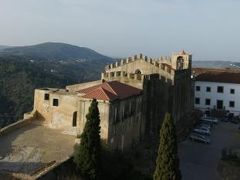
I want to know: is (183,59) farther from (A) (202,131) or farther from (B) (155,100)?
(B) (155,100)

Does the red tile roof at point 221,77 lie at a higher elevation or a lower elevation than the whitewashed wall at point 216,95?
higher

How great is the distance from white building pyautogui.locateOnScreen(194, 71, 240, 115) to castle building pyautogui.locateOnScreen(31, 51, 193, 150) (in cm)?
1182

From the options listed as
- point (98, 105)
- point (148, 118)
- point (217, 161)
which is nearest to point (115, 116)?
point (98, 105)

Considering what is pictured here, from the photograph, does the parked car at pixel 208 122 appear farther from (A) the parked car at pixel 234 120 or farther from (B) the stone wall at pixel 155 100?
(B) the stone wall at pixel 155 100

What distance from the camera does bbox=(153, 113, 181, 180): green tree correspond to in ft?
96.8

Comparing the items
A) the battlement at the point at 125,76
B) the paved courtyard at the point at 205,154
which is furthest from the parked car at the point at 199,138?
the battlement at the point at 125,76

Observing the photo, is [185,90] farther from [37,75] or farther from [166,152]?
[37,75]

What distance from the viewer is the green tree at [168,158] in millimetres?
29500

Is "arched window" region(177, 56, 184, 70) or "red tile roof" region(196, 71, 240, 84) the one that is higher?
"arched window" region(177, 56, 184, 70)

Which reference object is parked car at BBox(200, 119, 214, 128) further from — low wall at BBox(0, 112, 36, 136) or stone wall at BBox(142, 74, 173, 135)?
low wall at BBox(0, 112, 36, 136)

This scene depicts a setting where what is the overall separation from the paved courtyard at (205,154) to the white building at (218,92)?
9400 mm

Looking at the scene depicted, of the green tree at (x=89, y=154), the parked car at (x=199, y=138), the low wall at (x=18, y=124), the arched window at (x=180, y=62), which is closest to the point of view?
the green tree at (x=89, y=154)

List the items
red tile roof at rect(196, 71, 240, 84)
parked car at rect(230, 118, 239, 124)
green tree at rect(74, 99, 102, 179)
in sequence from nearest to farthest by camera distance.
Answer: green tree at rect(74, 99, 102, 179), parked car at rect(230, 118, 239, 124), red tile roof at rect(196, 71, 240, 84)

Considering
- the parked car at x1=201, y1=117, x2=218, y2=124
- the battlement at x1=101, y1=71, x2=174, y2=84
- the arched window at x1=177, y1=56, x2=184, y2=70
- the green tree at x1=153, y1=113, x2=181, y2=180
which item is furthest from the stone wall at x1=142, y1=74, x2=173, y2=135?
the green tree at x1=153, y1=113, x2=181, y2=180
